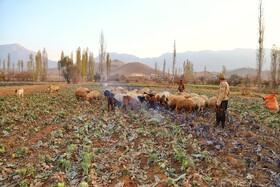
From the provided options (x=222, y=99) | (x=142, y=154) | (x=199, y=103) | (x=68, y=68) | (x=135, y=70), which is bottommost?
(x=142, y=154)

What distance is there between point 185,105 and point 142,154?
6859 millimetres

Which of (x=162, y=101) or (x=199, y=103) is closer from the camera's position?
(x=199, y=103)

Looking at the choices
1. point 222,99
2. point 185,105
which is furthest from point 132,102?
point 222,99

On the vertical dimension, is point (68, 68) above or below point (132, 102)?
above

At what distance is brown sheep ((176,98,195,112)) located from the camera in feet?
44.9

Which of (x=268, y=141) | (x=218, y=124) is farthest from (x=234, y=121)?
(x=268, y=141)

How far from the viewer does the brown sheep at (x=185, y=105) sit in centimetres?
1369

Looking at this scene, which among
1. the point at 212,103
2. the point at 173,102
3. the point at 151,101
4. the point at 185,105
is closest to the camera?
the point at 185,105

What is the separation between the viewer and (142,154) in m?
7.40

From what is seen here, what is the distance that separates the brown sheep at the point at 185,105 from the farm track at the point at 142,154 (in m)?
2.07

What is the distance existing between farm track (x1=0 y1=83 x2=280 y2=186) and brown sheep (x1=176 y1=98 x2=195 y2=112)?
6.80 feet

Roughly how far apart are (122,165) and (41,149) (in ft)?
9.72

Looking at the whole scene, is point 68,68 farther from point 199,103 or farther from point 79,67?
point 199,103

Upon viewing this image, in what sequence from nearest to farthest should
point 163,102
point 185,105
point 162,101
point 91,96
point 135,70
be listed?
point 185,105 → point 163,102 → point 162,101 → point 91,96 → point 135,70
